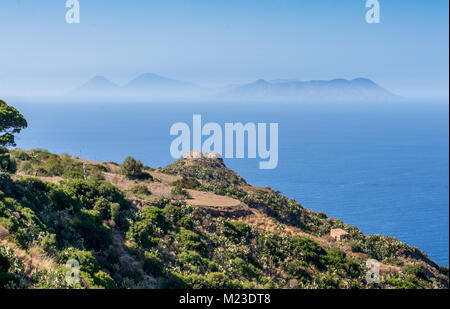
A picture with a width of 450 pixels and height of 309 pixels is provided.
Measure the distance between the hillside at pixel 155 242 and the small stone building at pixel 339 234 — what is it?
1.99ft

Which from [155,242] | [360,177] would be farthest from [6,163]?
[360,177]

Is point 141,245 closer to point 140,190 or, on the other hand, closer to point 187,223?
point 187,223

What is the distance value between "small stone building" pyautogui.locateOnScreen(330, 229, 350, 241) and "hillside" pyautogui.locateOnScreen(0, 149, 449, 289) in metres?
0.61

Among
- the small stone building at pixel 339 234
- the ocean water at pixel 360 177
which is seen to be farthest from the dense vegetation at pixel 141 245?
the ocean water at pixel 360 177

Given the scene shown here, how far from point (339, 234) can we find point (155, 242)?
21546 mm

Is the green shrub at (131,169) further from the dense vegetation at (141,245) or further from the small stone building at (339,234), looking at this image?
the small stone building at (339,234)

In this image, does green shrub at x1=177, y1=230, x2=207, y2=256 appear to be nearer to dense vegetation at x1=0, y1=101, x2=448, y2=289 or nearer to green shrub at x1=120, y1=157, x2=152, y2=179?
dense vegetation at x1=0, y1=101, x2=448, y2=289

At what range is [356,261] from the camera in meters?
33.1

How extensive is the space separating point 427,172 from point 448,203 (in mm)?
39256

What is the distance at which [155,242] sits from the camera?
26438 millimetres

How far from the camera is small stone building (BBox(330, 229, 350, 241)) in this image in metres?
40.8

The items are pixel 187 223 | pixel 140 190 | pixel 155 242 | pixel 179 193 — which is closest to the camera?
pixel 155 242

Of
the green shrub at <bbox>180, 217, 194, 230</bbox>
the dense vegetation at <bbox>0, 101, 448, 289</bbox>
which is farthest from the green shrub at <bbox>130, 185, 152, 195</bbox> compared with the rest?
the green shrub at <bbox>180, 217, 194, 230</bbox>
